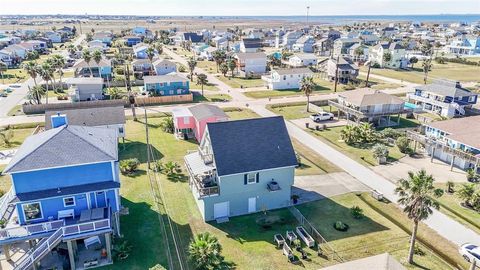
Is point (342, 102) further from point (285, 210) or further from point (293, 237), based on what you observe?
point (293, 237)

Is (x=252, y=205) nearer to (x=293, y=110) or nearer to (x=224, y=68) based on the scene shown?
→ (x=293, y=110)

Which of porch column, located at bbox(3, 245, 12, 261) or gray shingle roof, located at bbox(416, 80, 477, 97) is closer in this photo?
porch column, located at bbox(3, 245, 12, 261)

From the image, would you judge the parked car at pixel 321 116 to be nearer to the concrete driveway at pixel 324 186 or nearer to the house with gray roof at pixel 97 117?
the concrete driveway at pixel 324 186

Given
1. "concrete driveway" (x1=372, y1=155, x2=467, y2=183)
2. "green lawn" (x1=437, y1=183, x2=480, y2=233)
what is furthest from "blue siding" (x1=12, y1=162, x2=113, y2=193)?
"green lawn" (x1=437, y1=183, x2=480, y2=233)

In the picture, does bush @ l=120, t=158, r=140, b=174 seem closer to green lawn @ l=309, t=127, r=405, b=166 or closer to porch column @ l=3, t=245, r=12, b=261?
porch column @ l=3, t=245, r=12, b=261

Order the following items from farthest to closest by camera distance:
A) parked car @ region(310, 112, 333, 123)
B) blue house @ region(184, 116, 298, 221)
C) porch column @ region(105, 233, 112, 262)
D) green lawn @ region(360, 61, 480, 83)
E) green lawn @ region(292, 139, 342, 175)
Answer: green lawn @ region(360, 61, 480, 83) < parked car @ region(310, 112, 333, 123) < green lawn @ region(292, 139, 342, 175) < blue house @ region(184, 116, 298, 221) < porch column @ region(105, 233, 112, 262)

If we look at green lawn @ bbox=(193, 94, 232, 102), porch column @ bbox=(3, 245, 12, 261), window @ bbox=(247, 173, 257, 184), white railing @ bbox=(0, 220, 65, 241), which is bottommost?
porch column @ bbox=(3, 245, 12, 261)
